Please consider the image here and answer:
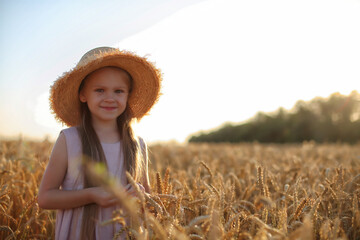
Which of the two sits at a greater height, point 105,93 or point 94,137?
point 105,93

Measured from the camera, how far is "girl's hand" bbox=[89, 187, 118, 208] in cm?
182

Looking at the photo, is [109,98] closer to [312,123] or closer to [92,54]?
[92,54]

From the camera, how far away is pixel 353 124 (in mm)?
29844

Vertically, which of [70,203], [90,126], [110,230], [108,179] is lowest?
[110,230]

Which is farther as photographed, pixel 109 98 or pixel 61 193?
pixel 109 98

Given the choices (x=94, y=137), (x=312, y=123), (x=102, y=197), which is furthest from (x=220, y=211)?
(x=312, y=123)

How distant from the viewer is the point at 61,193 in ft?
6.40

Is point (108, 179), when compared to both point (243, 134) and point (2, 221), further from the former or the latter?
point (243, 134)

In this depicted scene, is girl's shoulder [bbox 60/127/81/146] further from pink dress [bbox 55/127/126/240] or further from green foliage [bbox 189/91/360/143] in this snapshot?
green foliage [bbox 189/91/360/143]

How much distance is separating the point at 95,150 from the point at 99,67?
0.55 m

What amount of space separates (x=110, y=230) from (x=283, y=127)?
33.8 m

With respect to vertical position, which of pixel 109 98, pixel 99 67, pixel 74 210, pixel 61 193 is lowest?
pixel 74 210

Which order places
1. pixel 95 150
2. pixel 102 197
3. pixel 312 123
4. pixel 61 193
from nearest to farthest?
pixel 102 197 < pixel 61 193 < pixel 95 150 < pixel 312 123

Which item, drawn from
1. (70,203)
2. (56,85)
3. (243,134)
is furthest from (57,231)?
(243,134)
